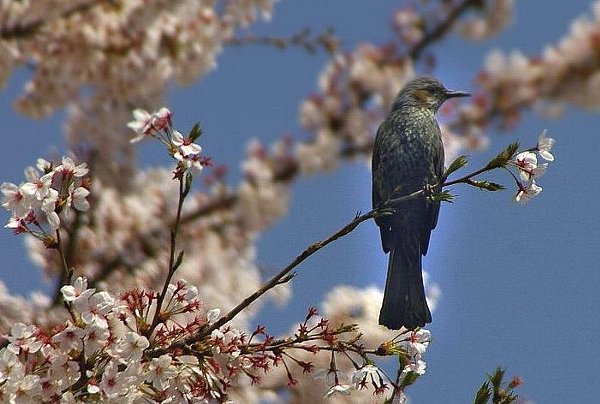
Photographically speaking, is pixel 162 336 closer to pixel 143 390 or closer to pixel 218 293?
pixel 143 390

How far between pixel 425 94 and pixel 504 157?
1.27m

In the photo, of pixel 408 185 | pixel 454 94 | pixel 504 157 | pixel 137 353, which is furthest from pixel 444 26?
pixel 137 353

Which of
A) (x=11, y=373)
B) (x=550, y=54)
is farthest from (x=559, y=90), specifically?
(x=11, y=373)

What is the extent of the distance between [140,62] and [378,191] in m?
4.77

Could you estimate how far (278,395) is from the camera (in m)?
6.07

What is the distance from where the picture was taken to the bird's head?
3.95 m

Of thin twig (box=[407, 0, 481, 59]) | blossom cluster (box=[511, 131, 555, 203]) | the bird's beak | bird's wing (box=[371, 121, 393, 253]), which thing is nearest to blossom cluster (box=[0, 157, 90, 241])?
bird's wing (box=[371, 121, 393, 253])

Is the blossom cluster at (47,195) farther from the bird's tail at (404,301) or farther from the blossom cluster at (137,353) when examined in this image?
the bird's tail at (404,301)

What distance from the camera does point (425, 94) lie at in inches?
161

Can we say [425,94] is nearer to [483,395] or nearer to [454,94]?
[454,94]

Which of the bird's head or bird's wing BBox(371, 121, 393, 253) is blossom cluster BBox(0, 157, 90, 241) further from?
the bird's head

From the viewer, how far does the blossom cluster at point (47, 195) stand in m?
3.05

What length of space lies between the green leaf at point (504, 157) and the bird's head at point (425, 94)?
104 centimetres

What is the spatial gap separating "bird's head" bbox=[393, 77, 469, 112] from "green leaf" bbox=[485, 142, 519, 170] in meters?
1.04
